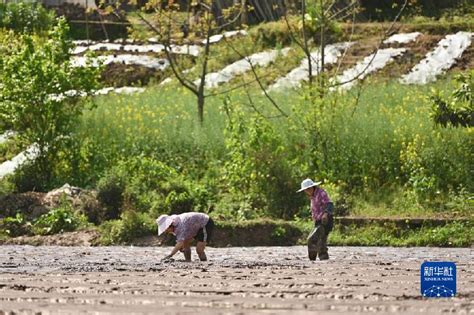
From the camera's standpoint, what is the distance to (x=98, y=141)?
3091cm

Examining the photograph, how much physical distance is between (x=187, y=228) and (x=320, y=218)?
6.79 feet

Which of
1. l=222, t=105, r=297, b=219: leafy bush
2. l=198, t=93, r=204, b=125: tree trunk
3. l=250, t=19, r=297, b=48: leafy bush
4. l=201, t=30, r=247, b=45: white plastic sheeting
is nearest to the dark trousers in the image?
l=222, t=105, r=297, b=219: leafy bush

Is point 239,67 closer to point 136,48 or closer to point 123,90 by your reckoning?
point 123,90

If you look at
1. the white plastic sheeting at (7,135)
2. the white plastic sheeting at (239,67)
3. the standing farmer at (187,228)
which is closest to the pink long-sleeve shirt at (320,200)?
the standing farmer at (187,228)

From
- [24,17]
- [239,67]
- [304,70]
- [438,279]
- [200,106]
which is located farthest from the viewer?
[24,17]

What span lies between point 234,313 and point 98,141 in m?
22.3

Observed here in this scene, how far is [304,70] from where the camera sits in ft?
123

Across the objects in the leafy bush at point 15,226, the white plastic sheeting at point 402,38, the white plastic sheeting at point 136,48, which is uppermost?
the white plastic sheeting at point 402,38

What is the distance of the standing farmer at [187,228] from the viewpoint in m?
18.4

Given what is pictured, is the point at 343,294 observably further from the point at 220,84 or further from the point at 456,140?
the point at 220,84

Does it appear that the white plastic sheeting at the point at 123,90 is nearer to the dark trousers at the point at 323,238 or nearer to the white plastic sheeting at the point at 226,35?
the white plastic sheeting at the point at 226,35

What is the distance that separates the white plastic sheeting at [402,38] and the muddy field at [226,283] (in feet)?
66.5

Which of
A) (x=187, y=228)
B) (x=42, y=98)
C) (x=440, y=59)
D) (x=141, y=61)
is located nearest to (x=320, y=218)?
(x=187, y=228)

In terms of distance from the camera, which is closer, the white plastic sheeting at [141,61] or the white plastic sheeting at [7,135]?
the white plastic sheeting at [7,135]
